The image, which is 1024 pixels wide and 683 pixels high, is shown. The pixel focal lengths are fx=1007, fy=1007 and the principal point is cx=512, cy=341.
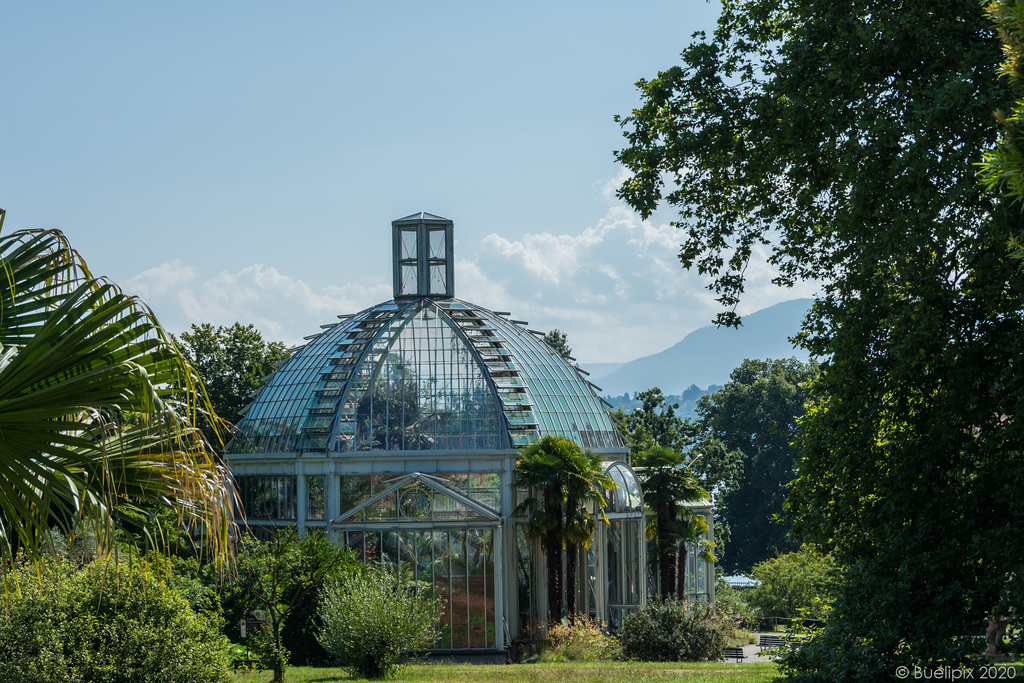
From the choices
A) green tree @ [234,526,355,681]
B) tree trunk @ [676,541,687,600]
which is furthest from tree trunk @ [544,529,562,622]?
tree trunk @ [676,541,687,600]

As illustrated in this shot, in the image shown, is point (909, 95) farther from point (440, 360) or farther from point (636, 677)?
point (440, 360)

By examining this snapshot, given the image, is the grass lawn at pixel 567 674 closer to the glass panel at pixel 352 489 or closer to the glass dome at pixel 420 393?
the glass panel at pixel 352 489

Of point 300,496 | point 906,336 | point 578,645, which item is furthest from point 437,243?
point 906,336

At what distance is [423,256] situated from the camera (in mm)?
39625

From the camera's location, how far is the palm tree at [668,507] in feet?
116

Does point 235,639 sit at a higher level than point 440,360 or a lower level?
lower

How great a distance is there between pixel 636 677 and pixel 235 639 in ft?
43.4

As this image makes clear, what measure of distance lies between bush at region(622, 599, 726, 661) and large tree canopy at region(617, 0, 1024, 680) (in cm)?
1399

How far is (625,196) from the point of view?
1638 cm

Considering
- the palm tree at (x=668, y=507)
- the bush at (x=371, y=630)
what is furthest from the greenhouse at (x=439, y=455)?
the bush at (x=371, y=630)

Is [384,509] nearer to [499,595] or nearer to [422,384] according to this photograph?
[499,595]

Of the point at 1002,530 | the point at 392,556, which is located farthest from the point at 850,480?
the point at 392,556

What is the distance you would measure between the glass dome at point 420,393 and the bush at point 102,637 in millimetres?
16465

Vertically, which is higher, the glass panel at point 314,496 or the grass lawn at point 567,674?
the glass panel at point 314,496
